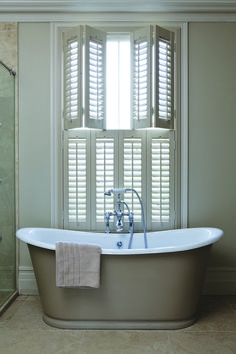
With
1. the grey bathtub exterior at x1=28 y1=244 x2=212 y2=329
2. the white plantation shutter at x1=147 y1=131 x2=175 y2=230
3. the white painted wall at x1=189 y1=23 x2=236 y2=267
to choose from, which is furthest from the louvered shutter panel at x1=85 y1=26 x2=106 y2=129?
the grey bathtub exterior at x1=28 y1=244 x2=212 y2=329

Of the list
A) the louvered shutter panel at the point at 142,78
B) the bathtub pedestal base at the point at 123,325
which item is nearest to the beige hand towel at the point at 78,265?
the bathtub pedestal base at the point at 123,325

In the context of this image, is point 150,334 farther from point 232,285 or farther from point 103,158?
point 103,158

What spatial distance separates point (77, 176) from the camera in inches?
124

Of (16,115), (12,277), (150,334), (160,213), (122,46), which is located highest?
(122,46)

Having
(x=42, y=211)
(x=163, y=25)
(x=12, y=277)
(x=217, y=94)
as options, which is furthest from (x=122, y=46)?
(x=12, y=277)

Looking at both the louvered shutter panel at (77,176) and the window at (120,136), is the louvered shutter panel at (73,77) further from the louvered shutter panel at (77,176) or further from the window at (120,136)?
the louvered shutter panel at (77,176)

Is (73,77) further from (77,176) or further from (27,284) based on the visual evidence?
(27,284)

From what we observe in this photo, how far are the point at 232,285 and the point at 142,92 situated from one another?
2.02 m

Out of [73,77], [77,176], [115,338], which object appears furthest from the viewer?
[77,176]

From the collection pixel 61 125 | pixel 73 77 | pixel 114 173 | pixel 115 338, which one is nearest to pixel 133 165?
pixel 114 173

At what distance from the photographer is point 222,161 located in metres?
3.20

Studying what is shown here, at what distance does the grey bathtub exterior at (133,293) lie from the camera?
2.41 m

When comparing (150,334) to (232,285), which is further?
(232,285)

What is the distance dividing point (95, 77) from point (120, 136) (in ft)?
1.93
